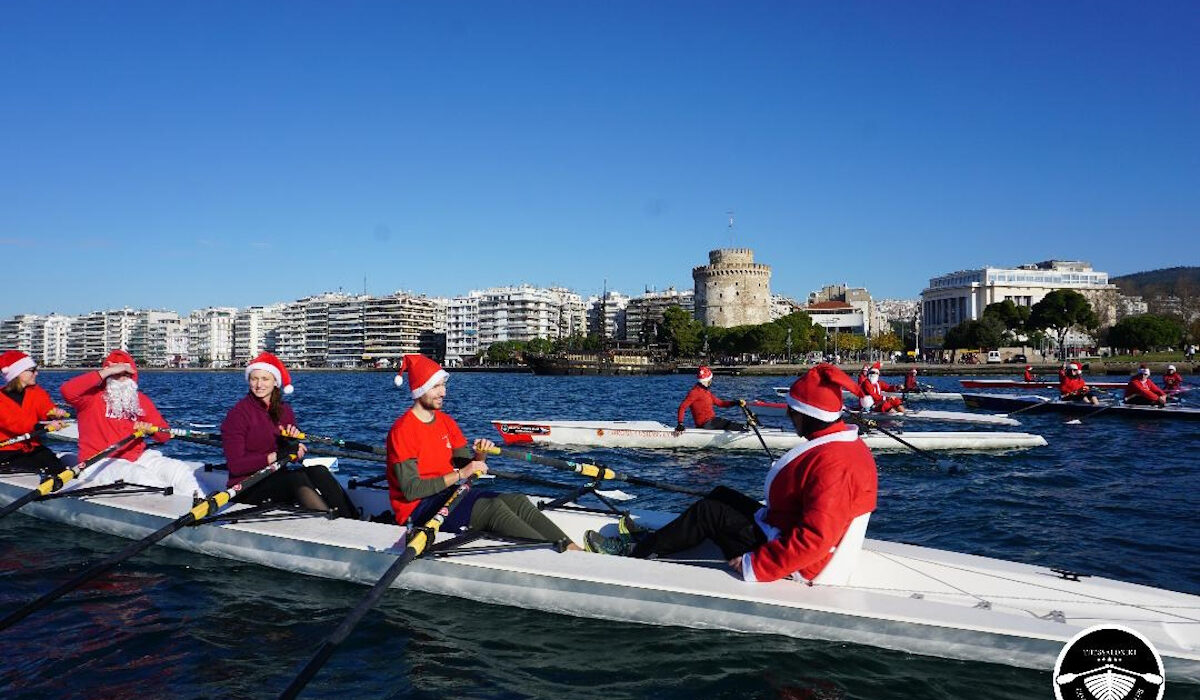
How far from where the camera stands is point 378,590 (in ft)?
18.4

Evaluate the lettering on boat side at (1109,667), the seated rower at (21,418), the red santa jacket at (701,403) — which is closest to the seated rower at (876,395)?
the red santa jacket at (701,403)

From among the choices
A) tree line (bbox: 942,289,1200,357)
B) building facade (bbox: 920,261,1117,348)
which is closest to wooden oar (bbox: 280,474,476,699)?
tree line (bbox: 942,289,1200,357)

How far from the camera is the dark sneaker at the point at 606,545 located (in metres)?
7.29

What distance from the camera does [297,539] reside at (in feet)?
24.9

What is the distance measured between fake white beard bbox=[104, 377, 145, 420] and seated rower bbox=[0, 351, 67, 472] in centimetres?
153

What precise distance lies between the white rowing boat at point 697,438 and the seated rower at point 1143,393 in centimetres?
849

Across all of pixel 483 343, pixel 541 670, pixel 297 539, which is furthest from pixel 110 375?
pixel 483 343

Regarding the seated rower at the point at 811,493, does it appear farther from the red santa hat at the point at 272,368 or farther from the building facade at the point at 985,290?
the building facade at the point at 985,290

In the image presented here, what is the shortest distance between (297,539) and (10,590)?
2700mm

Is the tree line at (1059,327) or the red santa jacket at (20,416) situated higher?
the tree line at (1059,327)

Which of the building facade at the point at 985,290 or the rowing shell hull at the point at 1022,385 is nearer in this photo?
the rowing shell hull at the point at 1022,385

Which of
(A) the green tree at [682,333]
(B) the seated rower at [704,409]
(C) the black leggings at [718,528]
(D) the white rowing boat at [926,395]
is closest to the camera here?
(C) the black leggings at [718,528]

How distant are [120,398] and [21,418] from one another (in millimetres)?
2079

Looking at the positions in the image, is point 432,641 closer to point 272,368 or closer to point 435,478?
point 435,478
